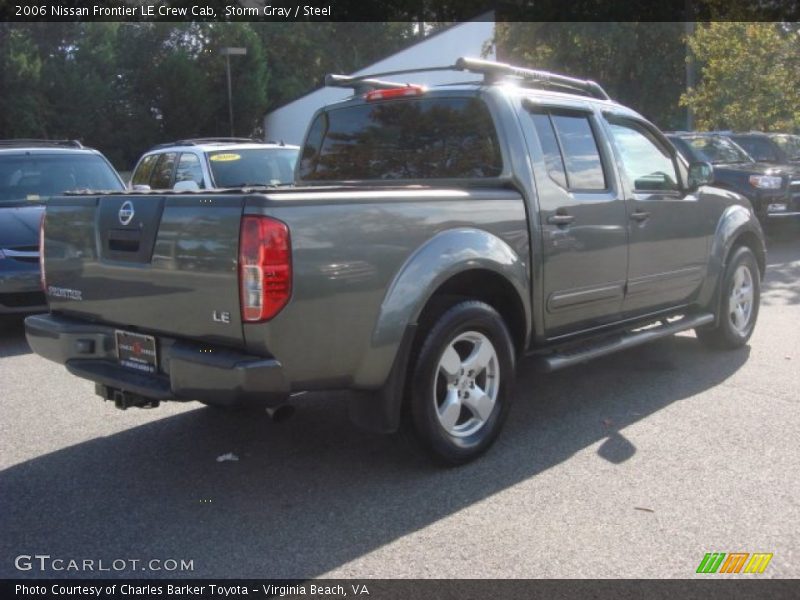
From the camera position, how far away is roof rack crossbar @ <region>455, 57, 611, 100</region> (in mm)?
4559

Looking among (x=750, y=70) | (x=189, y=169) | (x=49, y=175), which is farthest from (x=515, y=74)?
(x=750, y=70)

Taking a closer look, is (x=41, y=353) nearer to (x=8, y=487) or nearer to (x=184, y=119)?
(x=8, y=487)

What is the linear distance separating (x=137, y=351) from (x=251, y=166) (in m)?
6.46

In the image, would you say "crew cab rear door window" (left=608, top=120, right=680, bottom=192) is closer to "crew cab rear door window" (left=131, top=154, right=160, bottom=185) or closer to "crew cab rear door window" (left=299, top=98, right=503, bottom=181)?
"crew cab rear door window" (left=299, top=98, right=503, bottom=181)

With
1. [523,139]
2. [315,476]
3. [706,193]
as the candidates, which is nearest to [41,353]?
[315,476]

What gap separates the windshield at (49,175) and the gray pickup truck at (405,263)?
4106 mm

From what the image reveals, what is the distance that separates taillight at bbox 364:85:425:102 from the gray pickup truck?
0.01 metres

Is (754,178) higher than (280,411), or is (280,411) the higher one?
(754,178)

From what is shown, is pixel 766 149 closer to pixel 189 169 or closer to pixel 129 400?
pixel 189 169

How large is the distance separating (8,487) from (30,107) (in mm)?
38257

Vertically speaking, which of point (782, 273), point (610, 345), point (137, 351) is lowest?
point (782, 273)

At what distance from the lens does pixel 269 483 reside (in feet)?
13.3

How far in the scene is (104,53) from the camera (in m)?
41.5

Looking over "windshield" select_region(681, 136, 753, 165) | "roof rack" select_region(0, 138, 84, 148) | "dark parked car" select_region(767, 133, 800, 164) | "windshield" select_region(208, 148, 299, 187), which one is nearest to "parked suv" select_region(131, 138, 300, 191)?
"windshield" select_region(208, 148, 299, 187)
